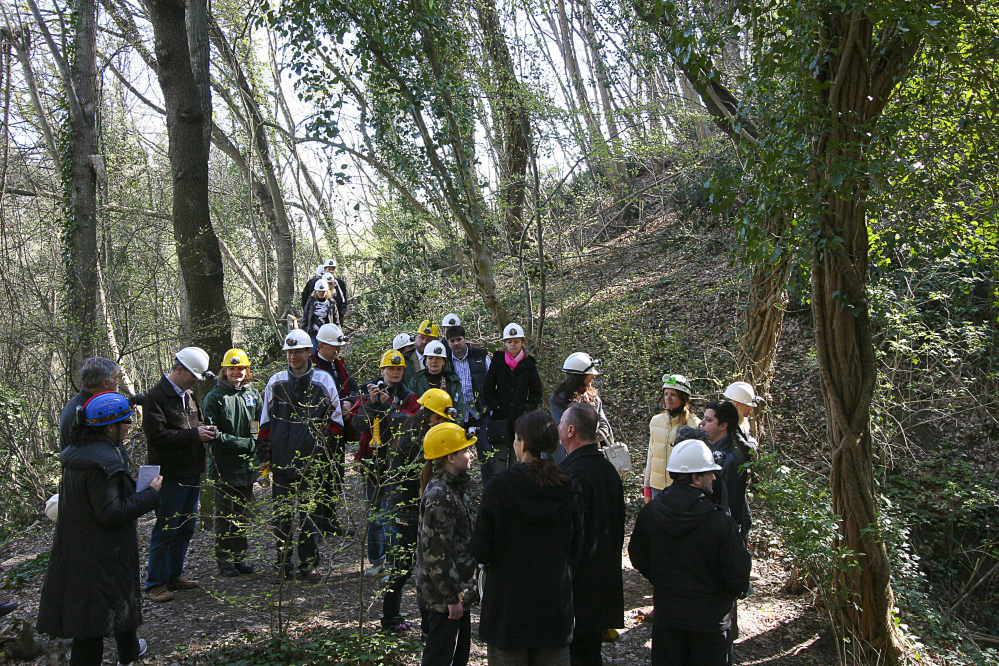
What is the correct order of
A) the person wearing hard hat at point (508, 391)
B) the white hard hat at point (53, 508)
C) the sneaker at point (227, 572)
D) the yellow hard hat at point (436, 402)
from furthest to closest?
the person wearing hard hat at point (508, 391) → the sneaker at point (227, 572) → the yellow hard hat at point (436, 402) → the white hard hat at point (53, 508)

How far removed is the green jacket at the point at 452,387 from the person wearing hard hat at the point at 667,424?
1.72m

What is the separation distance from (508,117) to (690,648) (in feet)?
28.6

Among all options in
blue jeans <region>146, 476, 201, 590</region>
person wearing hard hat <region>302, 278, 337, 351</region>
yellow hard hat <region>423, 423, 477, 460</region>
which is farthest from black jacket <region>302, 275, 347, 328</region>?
yellow hard hat <region>423, 423, 477, 460</region>

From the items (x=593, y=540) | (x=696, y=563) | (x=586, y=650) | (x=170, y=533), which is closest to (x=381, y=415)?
(x=170, y=533)

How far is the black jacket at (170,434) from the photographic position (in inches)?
186

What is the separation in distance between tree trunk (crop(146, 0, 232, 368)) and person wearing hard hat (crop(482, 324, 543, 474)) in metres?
2.71

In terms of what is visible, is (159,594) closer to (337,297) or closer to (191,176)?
(191,176)

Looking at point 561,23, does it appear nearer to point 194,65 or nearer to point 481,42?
point 481,42

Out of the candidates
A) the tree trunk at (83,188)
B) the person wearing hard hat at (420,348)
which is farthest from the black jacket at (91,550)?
the tree trunk at (83,188)

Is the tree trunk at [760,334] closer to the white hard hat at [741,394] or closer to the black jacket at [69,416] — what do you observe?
the white hard hat at [741,394]

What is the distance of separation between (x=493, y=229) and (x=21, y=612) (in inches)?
248

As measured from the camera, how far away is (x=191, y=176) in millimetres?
6793

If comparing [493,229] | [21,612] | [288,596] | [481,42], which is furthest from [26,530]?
[481,42]

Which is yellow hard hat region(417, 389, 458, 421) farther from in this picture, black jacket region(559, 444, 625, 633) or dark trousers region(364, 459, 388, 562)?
black jacket region(559, 444, 625, 633)
